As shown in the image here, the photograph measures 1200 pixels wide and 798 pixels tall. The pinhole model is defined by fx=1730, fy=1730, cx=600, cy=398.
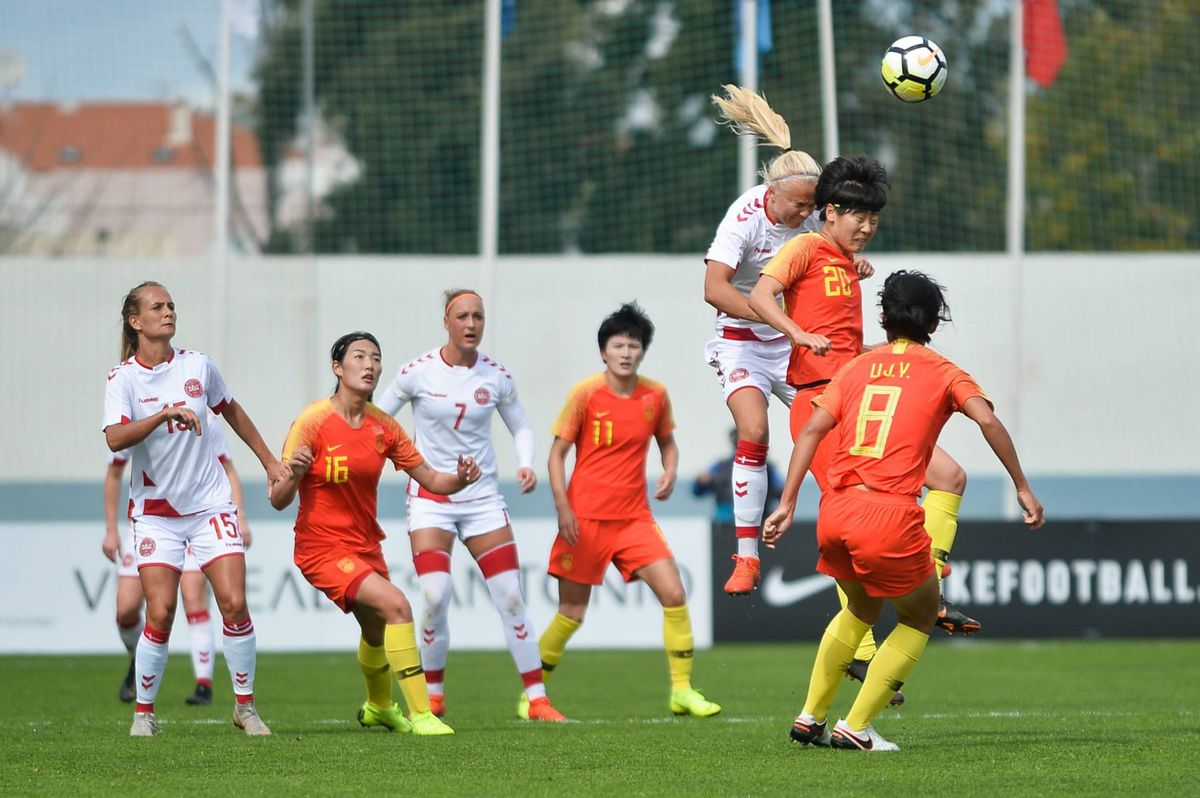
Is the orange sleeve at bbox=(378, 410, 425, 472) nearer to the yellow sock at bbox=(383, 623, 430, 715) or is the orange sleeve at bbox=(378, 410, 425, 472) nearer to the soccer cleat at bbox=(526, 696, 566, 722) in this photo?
the yellow sock at bbox=(383, 623, 430, 715)

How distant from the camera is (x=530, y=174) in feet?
Answer: 71.3

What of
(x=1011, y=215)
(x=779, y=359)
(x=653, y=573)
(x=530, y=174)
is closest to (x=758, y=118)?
(x=779, y=359)

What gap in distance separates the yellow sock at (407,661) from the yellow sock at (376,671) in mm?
160

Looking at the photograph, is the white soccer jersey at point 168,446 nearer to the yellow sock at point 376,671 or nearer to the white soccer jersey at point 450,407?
the yellow sock at point 376,671

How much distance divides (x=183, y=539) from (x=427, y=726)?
1539mm

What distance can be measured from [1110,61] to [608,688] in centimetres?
1195

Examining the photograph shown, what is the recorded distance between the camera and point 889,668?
6988 millimetres

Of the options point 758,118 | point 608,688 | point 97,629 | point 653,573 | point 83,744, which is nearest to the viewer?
point 83,744

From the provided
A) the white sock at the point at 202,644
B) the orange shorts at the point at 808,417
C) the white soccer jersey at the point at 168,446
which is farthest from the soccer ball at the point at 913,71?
the white sock at the point at 202,644

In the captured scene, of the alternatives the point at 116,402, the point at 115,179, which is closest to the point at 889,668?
the point at 116,402

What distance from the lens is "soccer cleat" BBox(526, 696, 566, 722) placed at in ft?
31.4

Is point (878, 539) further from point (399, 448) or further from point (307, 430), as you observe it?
point (307, 430)

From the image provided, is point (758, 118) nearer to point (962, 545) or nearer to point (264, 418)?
point (962, 545)

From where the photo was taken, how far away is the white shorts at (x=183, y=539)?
859 centimetres
